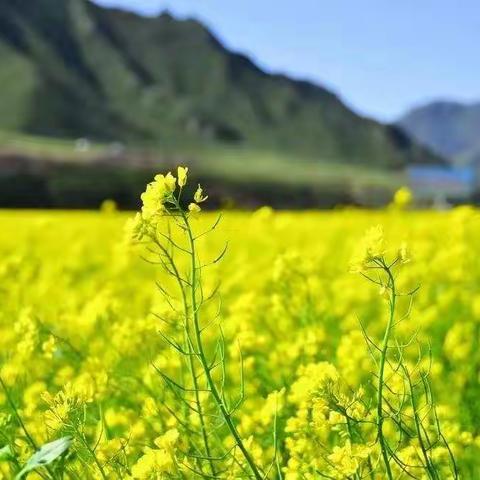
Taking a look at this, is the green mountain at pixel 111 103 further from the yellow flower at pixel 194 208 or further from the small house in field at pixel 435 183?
the yellow flower at pixel 194 208

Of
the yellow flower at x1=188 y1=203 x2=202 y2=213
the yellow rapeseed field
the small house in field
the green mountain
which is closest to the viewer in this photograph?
the yellow flower at x1=188 y1=203 x2=202 y2=213

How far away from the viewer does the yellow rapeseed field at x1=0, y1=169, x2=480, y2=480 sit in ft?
5.69

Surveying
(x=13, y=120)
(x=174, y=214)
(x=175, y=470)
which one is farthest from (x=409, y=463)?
(x=13, y=120)

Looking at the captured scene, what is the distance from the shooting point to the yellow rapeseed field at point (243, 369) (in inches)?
68.3

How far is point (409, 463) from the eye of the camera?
6.40 ft

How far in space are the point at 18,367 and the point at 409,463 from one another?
1467 millimetres

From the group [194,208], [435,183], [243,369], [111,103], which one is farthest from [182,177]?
[111,103]

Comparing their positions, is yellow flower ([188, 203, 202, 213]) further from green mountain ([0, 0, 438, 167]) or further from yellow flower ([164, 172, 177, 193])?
green mountain ([0, 0, 438, 167])

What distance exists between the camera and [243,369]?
2.66 metres

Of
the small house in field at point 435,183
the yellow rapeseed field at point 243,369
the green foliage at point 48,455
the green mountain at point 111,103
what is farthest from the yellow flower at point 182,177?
the green mountain at point 111,103

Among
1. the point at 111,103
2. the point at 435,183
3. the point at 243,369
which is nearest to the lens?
the point at 243,369

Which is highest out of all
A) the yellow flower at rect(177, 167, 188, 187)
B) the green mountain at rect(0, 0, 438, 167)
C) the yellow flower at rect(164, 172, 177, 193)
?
the green mountain at rect(0, 0, 438, 167)

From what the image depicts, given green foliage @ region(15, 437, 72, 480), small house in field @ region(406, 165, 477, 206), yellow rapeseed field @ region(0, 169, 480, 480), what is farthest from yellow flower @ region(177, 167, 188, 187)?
small house in field @ region(406, 165, 477, 206)

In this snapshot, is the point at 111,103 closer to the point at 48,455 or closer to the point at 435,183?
the point at 435,183
